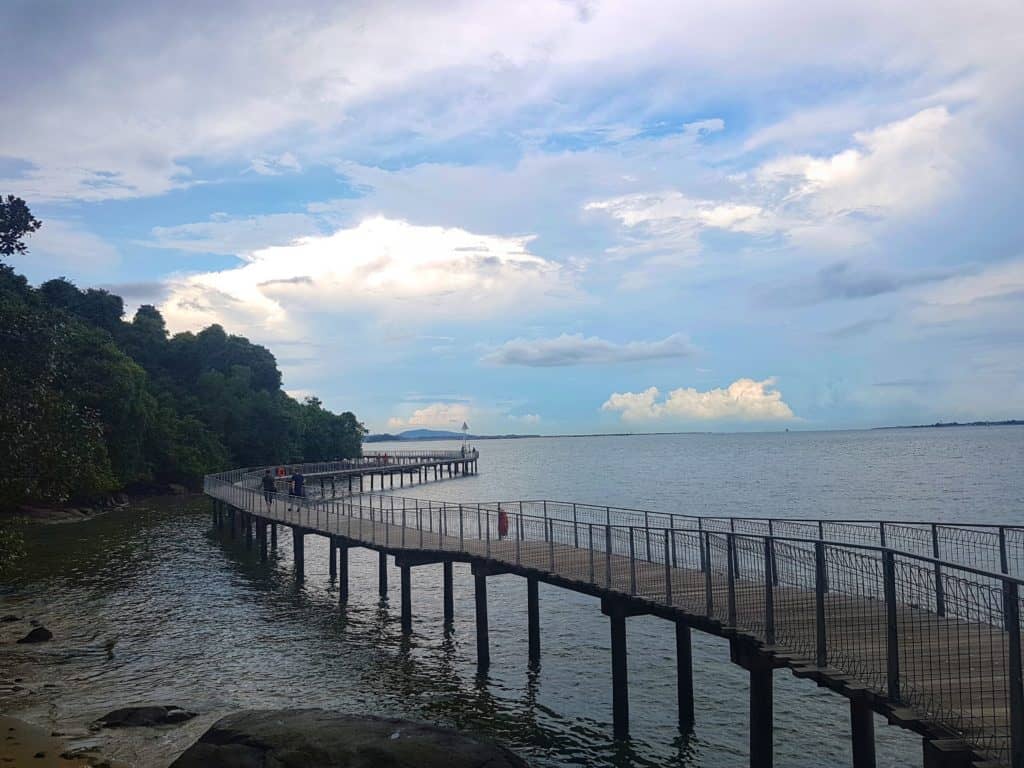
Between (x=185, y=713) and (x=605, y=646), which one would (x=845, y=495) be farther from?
(x=185, y=713)

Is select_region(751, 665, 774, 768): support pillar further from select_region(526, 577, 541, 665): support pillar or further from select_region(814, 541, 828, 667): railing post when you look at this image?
select_region(526, 577, 541, 665): support pillar

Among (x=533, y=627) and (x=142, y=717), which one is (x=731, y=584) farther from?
(x=142, y=717)

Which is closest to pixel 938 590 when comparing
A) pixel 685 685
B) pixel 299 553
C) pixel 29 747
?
pixel 685 685

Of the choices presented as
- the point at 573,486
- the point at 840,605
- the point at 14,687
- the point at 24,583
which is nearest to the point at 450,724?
the point at 840,605

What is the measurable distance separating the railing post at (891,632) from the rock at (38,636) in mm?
22643

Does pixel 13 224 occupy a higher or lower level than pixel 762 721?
higher

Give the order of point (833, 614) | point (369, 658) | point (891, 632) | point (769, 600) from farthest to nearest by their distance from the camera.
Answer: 1. point (369, 658)
2. point (833, 614)
3. point (769, 600)
4. point (891, 632)

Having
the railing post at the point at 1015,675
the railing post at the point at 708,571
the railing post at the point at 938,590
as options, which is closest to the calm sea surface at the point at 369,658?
the railing post at the point at 708,571

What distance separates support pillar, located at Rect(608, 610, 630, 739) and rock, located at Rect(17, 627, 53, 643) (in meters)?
16.3

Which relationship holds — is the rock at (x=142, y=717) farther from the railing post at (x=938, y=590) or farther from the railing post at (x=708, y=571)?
the railing post at (x=938, y=590)

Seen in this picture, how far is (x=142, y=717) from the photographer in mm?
17172

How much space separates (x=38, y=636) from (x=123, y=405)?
4039cm

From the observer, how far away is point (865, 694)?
9852mm

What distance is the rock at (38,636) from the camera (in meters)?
23.4
